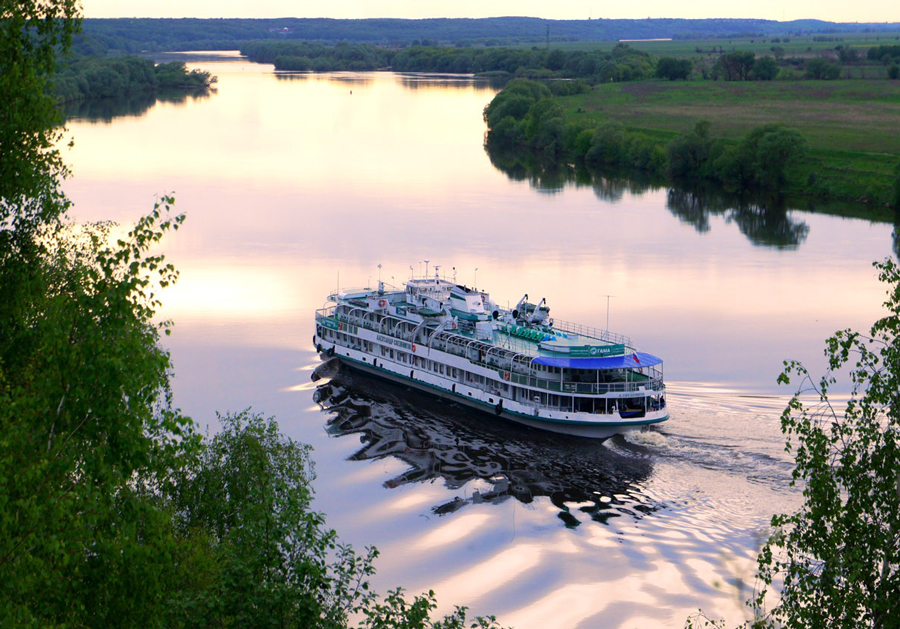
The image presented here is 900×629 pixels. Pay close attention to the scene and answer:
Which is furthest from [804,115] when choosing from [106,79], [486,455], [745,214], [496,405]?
[486,455]

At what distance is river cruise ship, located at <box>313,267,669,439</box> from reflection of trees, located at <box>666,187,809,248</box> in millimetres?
32984

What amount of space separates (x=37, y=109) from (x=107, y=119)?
137164mm

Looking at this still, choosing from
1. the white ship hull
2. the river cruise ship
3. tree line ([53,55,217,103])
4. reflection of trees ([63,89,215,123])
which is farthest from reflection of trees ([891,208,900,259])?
tree line ([53,55,217,103])

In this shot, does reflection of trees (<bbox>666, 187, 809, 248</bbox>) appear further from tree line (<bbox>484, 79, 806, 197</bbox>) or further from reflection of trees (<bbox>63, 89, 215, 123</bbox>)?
reflection of trees (<bbox>63, 89, 215, 123</bbox>)

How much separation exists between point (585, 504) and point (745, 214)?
59584 millimetres

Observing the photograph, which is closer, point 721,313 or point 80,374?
point 80,374

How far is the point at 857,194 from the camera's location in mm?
97125

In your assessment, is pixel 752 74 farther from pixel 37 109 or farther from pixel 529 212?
pixel 37 109

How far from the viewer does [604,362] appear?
4406 cm

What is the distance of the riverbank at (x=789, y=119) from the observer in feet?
331

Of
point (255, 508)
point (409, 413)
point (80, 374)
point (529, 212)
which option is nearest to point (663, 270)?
point (529, 212)

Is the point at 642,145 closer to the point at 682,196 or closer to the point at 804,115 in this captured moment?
the point at 682,196

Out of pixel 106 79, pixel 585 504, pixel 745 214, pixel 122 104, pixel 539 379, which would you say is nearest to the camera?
pixel 585 504

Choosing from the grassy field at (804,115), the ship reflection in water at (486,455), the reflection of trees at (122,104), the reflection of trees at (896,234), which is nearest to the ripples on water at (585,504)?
the ship reflection in water at (486,455)
